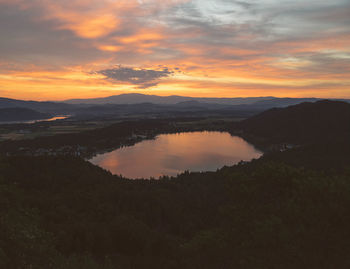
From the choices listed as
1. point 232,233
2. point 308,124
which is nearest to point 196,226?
point 232,233

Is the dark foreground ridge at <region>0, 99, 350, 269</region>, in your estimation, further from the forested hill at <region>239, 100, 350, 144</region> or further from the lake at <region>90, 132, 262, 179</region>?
the forested hill at <region>239, 100, 350, 144</region>

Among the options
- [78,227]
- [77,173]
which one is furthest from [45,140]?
[78,227]

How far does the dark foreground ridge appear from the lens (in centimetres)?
1282

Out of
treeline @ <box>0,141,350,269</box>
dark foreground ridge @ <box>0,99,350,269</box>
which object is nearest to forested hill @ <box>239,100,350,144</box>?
dark foreground ridge @ <box>0,99,350,269</box>

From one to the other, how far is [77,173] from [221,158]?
59889mm

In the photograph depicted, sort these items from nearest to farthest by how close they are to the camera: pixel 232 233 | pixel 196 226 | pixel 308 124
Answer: pixel 232 233, pixel 196 226, pixel 308 124

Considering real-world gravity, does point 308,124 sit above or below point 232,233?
above

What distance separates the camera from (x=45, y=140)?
116250mm

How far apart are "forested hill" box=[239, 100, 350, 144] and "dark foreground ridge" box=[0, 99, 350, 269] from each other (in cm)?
9383

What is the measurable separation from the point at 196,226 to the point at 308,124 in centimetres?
11687

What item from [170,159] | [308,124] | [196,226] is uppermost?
[308,124]

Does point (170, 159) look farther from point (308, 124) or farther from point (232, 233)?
point (308, 124)

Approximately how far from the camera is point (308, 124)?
421 feet

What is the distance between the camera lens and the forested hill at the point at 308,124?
113 m
